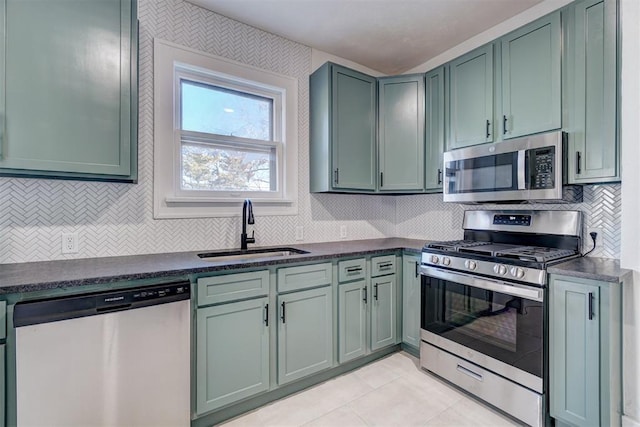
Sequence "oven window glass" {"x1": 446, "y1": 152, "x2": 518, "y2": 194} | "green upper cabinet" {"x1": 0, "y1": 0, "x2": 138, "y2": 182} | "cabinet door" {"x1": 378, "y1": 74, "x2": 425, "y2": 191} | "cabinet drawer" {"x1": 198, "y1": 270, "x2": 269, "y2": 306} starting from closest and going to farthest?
1. "green upper cabinet" {"x1": 0, "y1": 0, "x2": 138, "y2": 182}
2. "cabinet drawer" {"x1": 198, "y1": 270, "x2": 269, "y2": 306}
3. "oven window glass" {"x1": 446, "y1": 152, "x2": 518, "y2": 194}
4. "cabinet door" {"x1": 378, "y1": 74, "x2": 425, "y2": 191}

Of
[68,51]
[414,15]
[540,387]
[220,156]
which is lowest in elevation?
[540,387]

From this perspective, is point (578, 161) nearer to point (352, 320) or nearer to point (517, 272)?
point (517, 272)

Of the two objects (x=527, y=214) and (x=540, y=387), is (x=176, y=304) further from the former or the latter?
(x=527, y=214)

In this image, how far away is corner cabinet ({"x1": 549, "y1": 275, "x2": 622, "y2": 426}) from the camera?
1480mm

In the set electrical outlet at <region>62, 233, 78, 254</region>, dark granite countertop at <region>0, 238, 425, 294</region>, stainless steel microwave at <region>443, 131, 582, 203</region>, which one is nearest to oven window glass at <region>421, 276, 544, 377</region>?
stainless steel microwave at <region>443, 131, 582, 203</region>

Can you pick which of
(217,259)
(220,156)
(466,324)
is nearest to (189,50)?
→ (220,156)

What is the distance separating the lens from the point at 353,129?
274 centimetres

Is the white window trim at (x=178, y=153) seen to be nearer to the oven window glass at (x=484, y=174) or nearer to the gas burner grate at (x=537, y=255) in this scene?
the oven window glass at (x=484, y=174)

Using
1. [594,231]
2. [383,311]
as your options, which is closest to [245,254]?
[383,311]

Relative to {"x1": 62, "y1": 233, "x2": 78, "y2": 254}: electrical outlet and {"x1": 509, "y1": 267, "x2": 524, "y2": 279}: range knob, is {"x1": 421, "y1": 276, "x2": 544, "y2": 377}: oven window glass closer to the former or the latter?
{"x1": 509, "y1": 267, "x2": 524, "y2": 279}: range knob

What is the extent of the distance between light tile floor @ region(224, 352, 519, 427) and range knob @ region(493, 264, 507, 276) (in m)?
0.87

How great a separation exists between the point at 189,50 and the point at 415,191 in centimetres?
215

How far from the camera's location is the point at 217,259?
2203 mm

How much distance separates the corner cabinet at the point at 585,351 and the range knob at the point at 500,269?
0.75 feet
